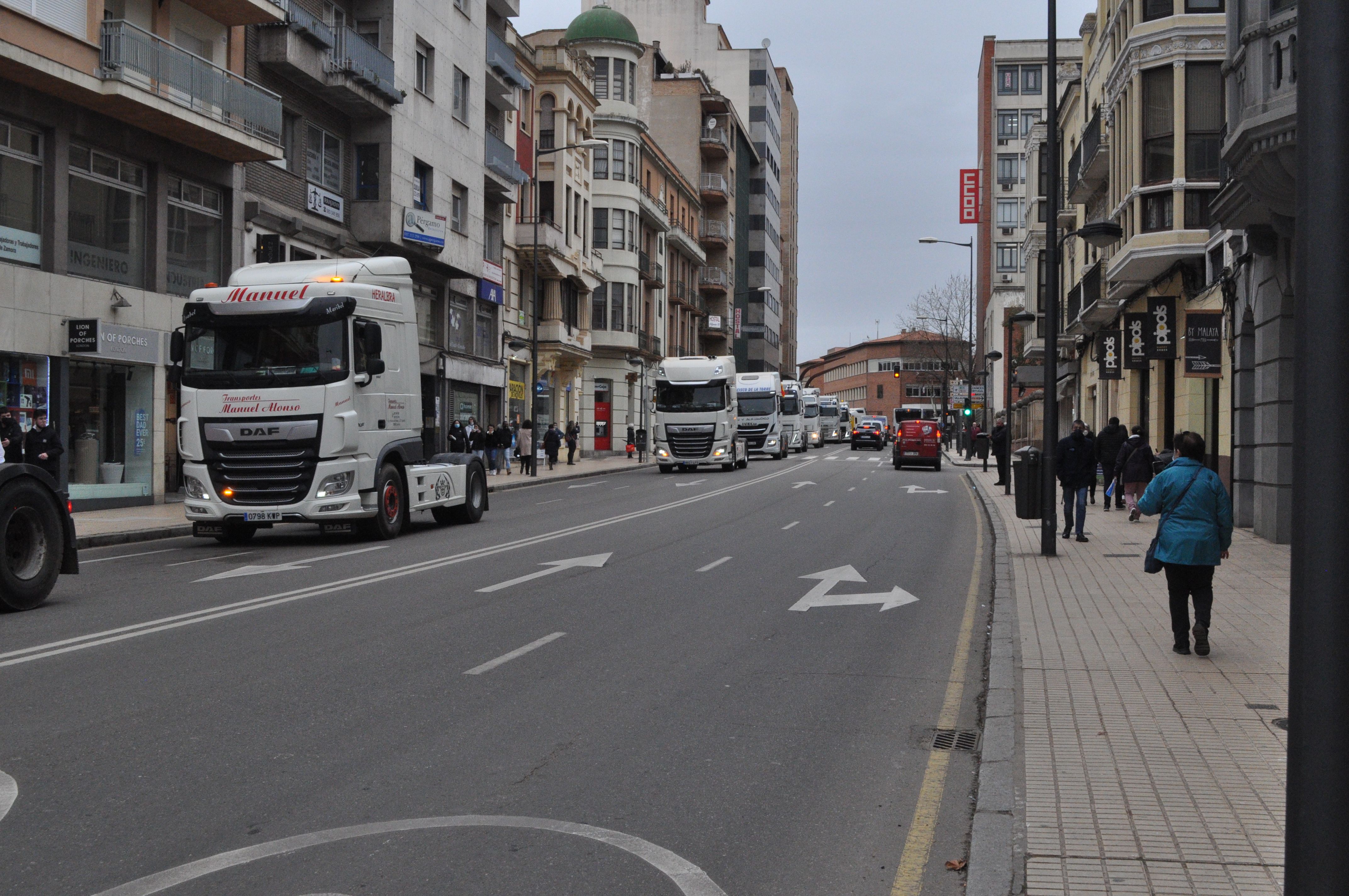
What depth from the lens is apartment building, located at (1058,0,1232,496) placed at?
76.0 ft

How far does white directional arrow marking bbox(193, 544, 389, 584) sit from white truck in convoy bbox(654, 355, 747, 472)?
26.1m

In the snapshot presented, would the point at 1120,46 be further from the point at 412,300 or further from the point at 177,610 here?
the point at 177,610

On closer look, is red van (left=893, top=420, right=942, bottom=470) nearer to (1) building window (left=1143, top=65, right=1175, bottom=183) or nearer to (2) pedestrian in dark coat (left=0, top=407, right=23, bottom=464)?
(1) building window (left=1143, top=65, right=1175, bottom=183)

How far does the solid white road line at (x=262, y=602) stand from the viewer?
881 cm

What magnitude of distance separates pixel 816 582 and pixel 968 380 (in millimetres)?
47372

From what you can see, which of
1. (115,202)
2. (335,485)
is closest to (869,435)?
(115,202)

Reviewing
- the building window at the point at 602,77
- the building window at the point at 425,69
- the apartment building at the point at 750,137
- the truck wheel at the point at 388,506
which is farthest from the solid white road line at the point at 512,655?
the apartment building at the point at 750,137

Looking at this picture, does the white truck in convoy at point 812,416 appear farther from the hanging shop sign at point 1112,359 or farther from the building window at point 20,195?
the building window at point 20,195

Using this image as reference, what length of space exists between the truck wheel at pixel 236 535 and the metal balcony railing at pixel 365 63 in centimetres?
1635

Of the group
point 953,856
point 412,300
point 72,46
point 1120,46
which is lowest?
point 953,856

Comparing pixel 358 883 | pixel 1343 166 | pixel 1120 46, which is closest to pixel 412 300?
pixel 358 883

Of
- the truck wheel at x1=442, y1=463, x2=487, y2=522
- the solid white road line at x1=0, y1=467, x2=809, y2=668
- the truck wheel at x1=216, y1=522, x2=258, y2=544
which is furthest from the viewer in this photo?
the truck wheel at x1=442, y1=463, x2=487, y2=522

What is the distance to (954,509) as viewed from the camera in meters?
26.2

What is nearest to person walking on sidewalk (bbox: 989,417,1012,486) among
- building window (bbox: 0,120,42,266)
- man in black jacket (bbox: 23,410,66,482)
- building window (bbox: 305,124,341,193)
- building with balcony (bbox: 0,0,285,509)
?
building window (bbox: 305,124,341,193)
